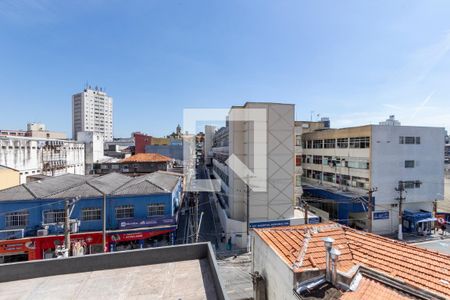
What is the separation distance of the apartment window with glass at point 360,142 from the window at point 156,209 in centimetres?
2222

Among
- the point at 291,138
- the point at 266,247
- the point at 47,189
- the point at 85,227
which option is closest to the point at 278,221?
the point at 291,138

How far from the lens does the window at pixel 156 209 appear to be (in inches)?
771

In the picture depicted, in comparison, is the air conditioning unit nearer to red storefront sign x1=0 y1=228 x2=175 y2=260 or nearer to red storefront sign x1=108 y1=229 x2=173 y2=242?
red storefront sign x1=0 y1=228 x2=175 y2=260

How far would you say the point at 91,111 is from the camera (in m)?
102

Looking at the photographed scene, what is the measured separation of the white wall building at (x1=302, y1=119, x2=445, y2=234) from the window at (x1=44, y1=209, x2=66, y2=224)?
27544mm

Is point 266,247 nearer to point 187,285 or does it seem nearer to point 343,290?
point 343,290

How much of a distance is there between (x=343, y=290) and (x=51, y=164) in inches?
1564

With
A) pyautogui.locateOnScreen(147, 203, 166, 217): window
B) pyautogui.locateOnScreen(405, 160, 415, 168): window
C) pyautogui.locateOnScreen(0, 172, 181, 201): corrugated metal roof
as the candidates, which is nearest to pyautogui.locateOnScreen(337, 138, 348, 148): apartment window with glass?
pyautogui.locateOnScreen(405, 160, 415, 168): window

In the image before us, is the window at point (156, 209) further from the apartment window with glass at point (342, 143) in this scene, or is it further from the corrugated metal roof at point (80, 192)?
the apartment window with glass at point (342, 143)

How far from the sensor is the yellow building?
23.3 metres

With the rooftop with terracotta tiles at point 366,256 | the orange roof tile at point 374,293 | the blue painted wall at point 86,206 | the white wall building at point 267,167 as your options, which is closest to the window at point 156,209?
the blue painted wall at point 86,206

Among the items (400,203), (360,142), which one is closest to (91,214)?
(360,142)

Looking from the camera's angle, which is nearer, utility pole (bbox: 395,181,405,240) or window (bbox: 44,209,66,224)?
window (bbox: 44,209,66,224)

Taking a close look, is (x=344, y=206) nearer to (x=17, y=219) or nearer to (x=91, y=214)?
(x=91, y=214)
